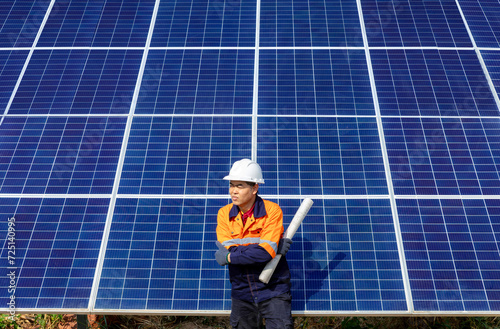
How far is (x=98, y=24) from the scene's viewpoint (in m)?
6.85

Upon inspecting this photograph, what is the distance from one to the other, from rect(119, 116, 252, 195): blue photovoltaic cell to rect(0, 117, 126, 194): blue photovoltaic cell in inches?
12.3

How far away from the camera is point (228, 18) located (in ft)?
22.6

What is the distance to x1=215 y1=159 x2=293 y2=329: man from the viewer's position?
13.4ft

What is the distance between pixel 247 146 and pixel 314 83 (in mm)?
1683

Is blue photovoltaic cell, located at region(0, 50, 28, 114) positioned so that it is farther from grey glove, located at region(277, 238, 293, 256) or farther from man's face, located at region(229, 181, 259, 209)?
grey glove, located at region(277, 238, 293, 256)

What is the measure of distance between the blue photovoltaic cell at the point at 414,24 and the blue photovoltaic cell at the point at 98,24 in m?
4.33

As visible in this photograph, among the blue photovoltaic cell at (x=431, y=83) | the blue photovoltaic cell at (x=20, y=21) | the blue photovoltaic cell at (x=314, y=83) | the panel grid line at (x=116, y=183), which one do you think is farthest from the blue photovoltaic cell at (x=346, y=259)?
the blue photovoltaic cell at (x=20, y=21)

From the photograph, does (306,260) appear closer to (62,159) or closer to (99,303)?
(99,303)

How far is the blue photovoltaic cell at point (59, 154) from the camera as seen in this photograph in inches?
212

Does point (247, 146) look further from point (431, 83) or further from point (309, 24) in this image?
point (431, 83)

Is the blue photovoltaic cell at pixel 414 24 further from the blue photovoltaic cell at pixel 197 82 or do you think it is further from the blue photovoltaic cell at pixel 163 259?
the blue photovoltaic cell at pixel 163 259

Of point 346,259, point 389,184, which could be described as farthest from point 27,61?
point 389,184

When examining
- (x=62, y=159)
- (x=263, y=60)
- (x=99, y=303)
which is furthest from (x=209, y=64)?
(x=99, y=303)

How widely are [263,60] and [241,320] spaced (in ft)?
14.1
